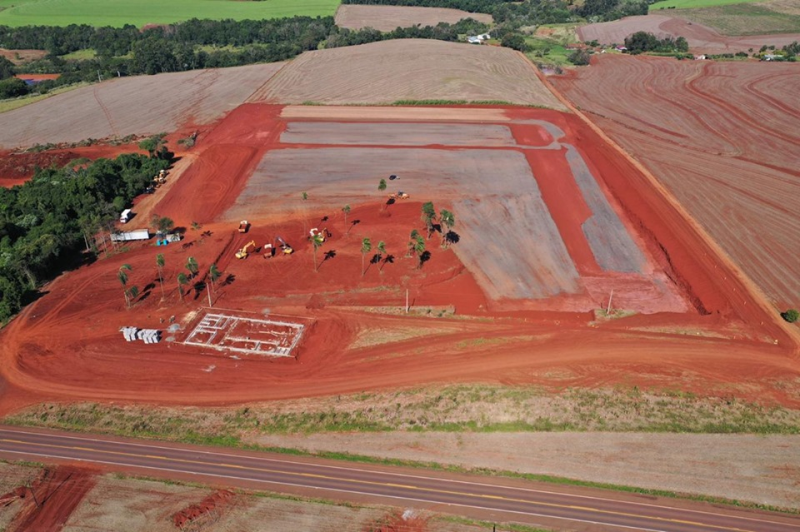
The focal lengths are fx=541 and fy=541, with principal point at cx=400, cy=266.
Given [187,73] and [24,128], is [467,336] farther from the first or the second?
[187,73]

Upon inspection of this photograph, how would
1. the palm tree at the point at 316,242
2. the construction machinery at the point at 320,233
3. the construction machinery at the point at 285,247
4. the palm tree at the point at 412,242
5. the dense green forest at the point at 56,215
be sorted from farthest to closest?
the construction machinery at the point at 320,233 → the construction machinery at the point at 285,247 → the palm tree at the point at 412,242 → the palm tree at the point at 316,242 → the dense green forest at the point at 56,215

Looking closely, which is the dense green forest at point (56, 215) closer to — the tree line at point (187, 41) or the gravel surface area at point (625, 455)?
the gravel surface area at point (625, 455)

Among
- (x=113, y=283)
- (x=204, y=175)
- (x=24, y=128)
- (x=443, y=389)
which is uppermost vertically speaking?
(x=24, y=128)

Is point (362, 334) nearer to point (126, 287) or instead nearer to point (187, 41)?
point (126, 287)

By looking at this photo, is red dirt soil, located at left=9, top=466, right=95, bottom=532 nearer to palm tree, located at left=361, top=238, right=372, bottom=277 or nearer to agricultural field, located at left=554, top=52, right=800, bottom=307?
palm tree, located at left=361, top=238, right=372, bottom=277

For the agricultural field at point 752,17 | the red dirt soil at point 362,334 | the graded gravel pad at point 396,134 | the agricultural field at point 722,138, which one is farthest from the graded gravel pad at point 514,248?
the agricultural field at point 752,17

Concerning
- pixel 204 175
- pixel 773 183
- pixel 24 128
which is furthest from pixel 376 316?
pixel 24 128
